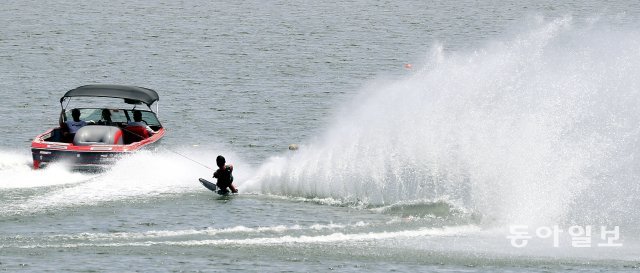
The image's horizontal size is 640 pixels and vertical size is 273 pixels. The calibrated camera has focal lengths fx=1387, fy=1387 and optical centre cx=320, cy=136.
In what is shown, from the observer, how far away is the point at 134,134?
57.5 meters

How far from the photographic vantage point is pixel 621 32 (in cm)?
10356

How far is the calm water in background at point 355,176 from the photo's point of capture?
3947 cm

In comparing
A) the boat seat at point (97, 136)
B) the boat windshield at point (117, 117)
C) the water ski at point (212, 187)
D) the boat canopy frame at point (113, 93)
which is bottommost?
the water ski at point (212, 187)

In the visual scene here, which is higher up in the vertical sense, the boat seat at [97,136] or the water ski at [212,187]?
the boat seat at [97,136]

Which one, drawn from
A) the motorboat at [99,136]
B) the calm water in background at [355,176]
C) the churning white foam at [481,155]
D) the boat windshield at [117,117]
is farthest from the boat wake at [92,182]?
the churning white foam at [481,155]

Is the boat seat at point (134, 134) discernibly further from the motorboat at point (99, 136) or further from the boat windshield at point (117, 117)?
the boat windshield at point (117, 117)

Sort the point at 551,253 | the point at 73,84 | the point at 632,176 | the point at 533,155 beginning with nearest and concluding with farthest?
the point at 551,253
the point at 533,155
the point at 632,176
the point at 73,84

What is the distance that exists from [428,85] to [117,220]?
14172 millimetres

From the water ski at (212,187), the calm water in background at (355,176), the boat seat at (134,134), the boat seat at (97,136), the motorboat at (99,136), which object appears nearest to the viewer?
the calm water in background at (355,176)

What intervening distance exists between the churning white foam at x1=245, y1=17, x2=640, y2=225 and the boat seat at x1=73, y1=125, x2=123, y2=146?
6.26m

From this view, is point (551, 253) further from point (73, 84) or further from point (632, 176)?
point (73, 84)

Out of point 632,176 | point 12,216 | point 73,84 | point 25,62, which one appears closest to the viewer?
point 12,216

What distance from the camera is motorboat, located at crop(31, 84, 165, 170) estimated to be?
52719mm

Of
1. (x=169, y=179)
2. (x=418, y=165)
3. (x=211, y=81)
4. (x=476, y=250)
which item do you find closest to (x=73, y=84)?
(x=211, y=81)
